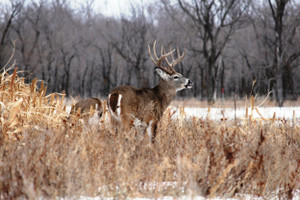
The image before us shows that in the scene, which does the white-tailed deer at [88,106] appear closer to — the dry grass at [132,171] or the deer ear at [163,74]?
the deer ear at [163,74]

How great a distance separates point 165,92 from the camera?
6992 millimetres

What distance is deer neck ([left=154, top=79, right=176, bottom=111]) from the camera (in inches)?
270

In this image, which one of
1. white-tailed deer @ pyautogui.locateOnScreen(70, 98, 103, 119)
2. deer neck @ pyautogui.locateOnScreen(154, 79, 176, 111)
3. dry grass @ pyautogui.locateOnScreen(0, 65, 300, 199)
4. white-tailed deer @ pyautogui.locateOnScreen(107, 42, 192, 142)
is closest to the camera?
dry grass @ pyautogui.locateOnScreen(0, 65, 300, 199)

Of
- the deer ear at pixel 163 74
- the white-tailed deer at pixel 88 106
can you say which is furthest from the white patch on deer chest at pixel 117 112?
the deer ear at pixel 163 74

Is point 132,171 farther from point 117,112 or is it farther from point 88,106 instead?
point 88,106

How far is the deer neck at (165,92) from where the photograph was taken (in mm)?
6856

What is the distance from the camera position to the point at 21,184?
2904 millimetres

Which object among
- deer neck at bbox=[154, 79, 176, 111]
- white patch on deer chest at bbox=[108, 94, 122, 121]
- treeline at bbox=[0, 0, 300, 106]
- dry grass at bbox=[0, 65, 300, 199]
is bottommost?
dry grass at bbox=[0, 65, 300, 199]

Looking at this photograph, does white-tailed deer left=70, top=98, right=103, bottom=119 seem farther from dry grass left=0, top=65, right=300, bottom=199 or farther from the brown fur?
dry grass left=0, top=65, right=300, bottom=199

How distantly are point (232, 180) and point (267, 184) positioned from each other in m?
0.44

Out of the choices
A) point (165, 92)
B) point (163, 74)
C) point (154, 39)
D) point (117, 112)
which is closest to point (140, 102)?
point (117, 112)

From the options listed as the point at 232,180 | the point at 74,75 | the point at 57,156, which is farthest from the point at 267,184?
the point at 74,75

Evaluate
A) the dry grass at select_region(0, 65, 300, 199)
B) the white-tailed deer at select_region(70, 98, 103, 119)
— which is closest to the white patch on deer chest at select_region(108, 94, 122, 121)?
the white-tailed deer at select_region(70, 98, 103, 119)

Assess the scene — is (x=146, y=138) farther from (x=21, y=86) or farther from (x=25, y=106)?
(x=21, y=86)
